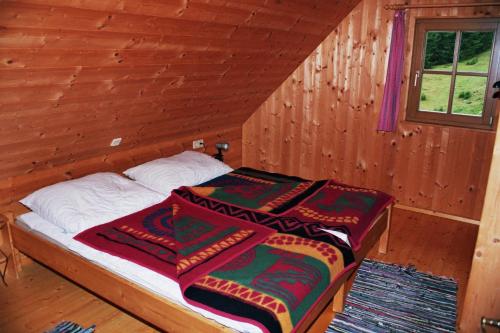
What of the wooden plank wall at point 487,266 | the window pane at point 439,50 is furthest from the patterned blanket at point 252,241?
the window pane at point 439,50

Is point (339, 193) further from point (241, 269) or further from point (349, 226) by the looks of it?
point (241, 269)

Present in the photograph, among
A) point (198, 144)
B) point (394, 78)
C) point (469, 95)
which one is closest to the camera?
point (469, 95)

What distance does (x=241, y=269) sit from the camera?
2.05m

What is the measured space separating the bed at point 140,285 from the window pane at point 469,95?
1.35 meters

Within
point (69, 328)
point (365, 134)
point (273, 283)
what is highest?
point (365, 134)

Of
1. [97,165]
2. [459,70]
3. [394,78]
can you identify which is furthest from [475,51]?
[97,165]

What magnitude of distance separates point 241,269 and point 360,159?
8.62ft

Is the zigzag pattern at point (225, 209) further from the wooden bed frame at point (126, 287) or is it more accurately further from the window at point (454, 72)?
the window at point (454, 72)

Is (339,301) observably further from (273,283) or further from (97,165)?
(97,165)

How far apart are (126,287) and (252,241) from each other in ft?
2.32

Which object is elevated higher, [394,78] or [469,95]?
[394,78]

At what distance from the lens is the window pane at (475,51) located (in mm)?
3576

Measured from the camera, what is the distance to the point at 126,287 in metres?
2.16

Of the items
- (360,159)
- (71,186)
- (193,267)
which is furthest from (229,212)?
(360,159)
